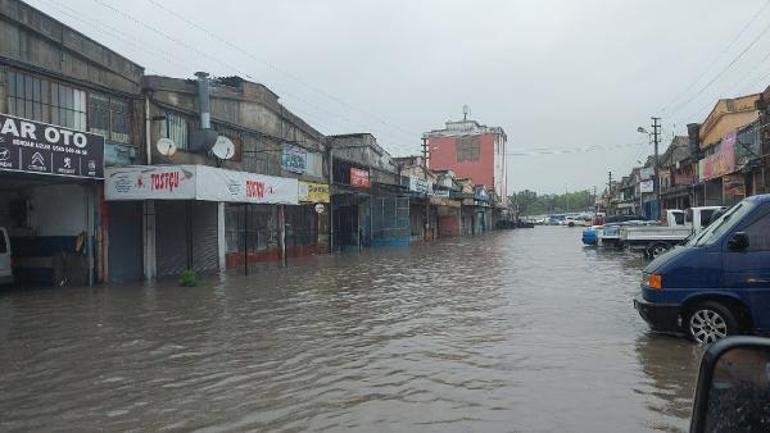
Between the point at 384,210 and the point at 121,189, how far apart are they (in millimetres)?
24812

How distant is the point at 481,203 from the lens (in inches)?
3012

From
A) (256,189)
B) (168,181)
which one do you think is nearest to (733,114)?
(256,189)

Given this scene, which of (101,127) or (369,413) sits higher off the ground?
(101,127)

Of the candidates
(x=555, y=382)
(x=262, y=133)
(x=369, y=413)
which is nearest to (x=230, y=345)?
(x=369, y=413)

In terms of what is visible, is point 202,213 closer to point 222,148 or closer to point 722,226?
point 222,148

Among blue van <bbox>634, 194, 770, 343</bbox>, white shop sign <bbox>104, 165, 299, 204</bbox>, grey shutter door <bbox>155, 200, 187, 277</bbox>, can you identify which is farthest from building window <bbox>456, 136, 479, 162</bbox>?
blue van <bbox>634, 194, 770, 343</bbox>

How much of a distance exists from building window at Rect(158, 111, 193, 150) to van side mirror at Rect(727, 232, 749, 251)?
17.5m

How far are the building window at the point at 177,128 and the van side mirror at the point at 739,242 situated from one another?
17480 mm

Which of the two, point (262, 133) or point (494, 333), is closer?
point (494, 333)

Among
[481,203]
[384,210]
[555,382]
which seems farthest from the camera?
[481,203]

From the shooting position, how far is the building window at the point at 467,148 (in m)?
105

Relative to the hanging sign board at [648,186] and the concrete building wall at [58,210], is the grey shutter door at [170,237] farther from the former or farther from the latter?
the hanging sign board at [648,186]

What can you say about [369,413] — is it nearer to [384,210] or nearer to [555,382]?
[555,382]

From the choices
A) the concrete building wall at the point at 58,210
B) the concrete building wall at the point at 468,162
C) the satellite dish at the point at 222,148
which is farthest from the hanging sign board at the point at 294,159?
the concrete building wall at the point at 468,162
